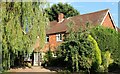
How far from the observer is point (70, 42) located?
93.4 ft

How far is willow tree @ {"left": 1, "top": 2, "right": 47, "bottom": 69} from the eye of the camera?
73.9 ft

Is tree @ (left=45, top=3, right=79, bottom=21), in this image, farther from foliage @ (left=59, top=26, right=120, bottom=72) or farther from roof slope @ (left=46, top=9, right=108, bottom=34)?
foliage @ (left=59, top=26, right=120, bottom=72)

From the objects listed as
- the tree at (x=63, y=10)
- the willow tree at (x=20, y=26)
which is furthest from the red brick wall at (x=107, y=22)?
the tree at (x=63, y=10)

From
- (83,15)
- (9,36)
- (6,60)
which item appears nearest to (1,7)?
(9,36)

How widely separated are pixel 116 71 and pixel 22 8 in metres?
12.1

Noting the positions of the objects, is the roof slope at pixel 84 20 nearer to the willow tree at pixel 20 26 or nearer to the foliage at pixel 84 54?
the foliage at pixel 84 54

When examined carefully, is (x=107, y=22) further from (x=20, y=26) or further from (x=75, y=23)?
(x=20, y=26)

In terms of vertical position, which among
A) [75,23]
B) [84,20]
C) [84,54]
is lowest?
[84,54]

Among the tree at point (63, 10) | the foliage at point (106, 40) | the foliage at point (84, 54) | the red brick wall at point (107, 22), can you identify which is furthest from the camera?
the tree at point (63, 10)

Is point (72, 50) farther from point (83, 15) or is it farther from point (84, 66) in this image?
point (83, 15)

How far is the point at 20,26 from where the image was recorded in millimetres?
23328

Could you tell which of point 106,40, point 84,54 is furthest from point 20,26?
point 106,40

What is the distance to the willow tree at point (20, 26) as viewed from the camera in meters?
22.5

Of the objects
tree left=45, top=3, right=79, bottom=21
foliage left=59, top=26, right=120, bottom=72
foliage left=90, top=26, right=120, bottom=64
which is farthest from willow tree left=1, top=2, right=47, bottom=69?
tree left=45, top=3, right=79, bottom=21
